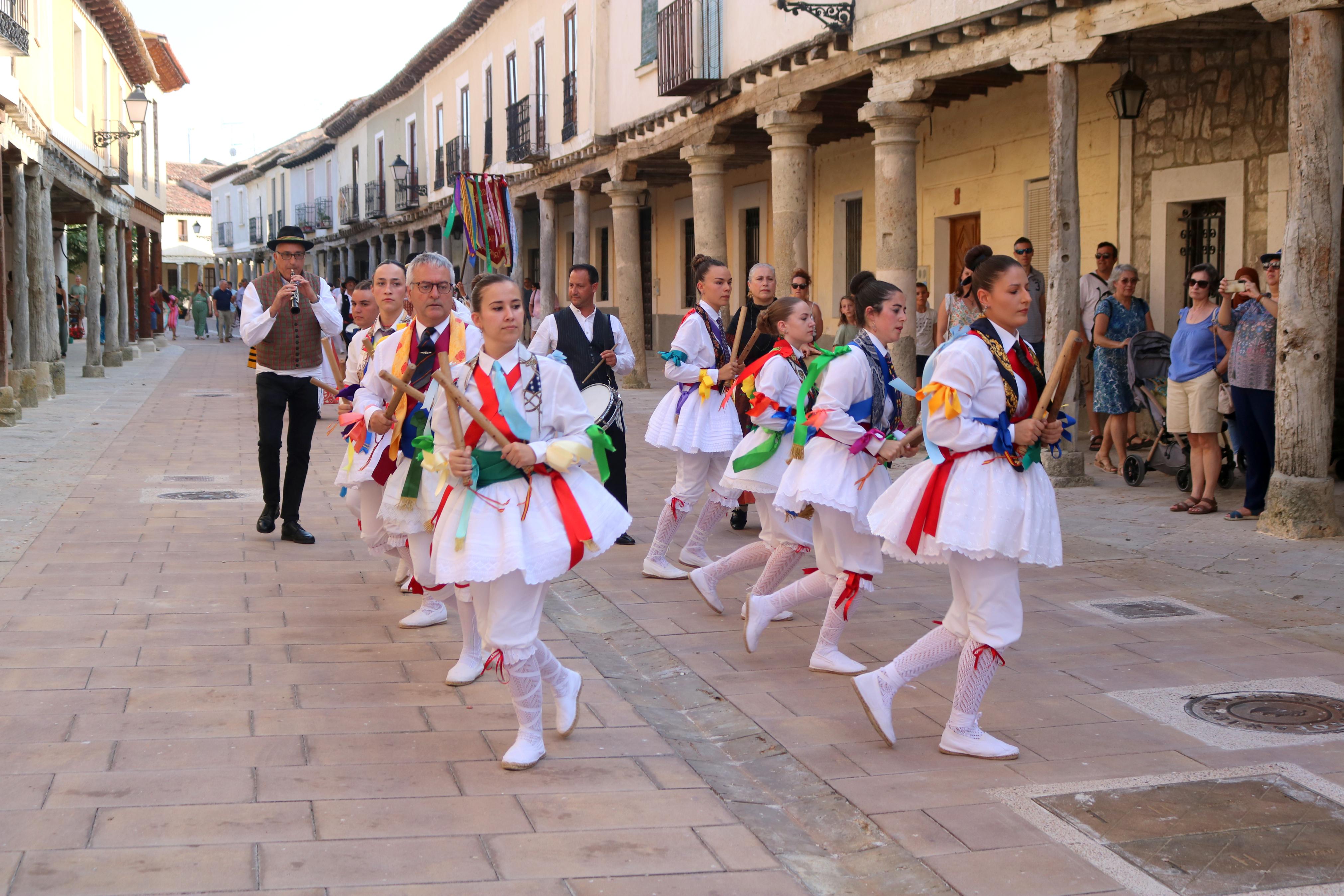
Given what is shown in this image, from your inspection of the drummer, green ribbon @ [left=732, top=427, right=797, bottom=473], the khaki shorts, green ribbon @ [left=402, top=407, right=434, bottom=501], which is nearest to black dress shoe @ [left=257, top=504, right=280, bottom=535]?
the drummer

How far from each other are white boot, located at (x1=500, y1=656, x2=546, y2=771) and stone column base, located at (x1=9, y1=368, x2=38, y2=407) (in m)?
14.3

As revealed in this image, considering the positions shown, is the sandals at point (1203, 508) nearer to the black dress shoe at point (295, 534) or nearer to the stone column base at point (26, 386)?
the black dress shoe at point (295, 534)

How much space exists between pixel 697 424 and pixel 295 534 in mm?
2658

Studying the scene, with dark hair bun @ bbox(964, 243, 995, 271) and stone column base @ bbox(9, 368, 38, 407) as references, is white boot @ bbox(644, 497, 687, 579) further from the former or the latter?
stone column base @ bbox(9, 368, 38, 407)

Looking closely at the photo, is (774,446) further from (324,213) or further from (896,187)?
(324,213)

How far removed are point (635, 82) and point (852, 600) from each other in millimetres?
14970

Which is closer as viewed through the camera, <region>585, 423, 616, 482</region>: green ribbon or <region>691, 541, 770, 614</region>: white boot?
<region>585, 423, 616, 482</region>: green ribbon

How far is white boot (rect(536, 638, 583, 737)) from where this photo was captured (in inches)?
177

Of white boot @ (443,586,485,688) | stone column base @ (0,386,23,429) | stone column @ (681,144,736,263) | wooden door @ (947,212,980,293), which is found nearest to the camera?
white boot @ (443,586,485,688)

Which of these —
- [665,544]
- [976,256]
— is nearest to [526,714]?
[976,256]

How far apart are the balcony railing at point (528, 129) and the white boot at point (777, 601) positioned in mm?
18450

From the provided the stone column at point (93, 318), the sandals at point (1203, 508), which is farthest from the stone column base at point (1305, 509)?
the stone column at point (93, 318)

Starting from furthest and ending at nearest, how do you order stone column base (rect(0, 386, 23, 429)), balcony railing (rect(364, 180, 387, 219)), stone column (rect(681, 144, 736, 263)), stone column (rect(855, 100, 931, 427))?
1. balcony railing (rect(364, 180, 387, 219))
2. stone column (rect(681, 144, 736, 263))
3. stone column base (rect(0, 386, 23, 429))
4. stone column (rect(855, 100, 931, 427))

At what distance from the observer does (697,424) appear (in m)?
7.23
